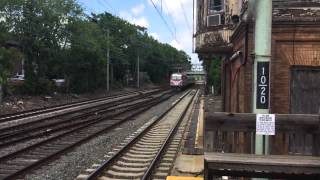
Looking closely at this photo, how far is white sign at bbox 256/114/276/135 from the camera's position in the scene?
6.90m

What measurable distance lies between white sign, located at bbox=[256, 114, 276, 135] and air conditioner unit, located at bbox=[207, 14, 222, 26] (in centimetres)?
980

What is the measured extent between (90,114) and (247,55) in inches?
807

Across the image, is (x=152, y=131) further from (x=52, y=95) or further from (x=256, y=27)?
(x=52, y=95)

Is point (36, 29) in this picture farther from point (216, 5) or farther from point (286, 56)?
point (286, 56)

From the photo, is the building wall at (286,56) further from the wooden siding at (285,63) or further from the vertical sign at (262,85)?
the vertical sign at (262,85)

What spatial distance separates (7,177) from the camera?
11312mm

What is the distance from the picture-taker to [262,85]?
22.8ft

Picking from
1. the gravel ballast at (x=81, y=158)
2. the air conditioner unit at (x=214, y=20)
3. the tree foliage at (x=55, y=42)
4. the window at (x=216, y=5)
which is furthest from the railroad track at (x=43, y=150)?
the tree foliage at (x=55, y=42)

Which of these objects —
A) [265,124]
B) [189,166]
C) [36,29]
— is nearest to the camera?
[265,124]

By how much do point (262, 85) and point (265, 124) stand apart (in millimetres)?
465

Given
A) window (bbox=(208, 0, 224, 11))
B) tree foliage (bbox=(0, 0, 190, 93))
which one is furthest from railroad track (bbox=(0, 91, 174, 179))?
tree foliage (bbox=(0, 0, 190, 93))

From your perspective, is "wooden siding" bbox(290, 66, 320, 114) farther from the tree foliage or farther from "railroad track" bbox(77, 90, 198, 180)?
the tree foliage

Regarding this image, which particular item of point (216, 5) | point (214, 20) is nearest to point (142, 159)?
point (214, 20)

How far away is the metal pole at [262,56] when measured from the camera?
6859 mm
